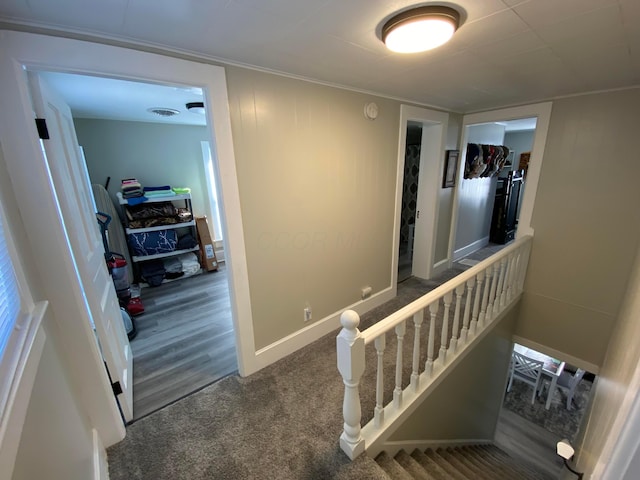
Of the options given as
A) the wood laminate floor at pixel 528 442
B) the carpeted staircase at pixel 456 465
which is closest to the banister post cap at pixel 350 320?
the carpeted staircase at pixel 456 465

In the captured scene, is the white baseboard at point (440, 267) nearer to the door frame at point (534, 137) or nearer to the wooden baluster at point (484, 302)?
the door frame at point (534, 137)

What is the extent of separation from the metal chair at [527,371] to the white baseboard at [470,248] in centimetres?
176

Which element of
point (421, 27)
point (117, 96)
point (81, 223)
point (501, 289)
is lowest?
point (501, 289)

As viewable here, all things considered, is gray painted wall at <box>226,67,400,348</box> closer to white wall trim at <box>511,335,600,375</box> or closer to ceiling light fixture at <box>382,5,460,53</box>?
ceiling light fixture at <box>382,5,460,53</box>

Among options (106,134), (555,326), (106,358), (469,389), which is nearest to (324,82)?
(106,358)

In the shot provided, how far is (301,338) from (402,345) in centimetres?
89

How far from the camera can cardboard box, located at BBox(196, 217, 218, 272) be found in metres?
4.04

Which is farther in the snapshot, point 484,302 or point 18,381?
point 484,302

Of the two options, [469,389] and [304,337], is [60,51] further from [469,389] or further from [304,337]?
[469,389]

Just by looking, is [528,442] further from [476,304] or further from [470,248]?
[476,304]

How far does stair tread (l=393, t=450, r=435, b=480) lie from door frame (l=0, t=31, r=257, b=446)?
65.5 inches

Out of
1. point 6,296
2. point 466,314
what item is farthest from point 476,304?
point 6,296

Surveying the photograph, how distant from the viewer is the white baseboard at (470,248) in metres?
4.28

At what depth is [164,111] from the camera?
9.62 feet
